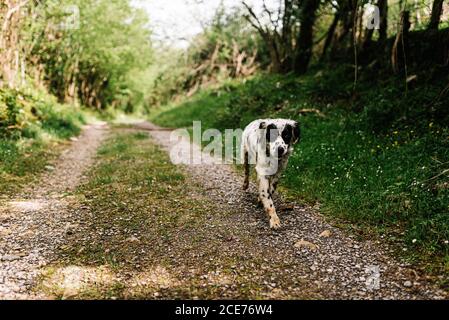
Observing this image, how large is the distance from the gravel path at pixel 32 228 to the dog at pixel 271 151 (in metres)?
3.02

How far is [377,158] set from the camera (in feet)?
25.3

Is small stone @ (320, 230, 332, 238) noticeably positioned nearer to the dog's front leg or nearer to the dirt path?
the dirt path

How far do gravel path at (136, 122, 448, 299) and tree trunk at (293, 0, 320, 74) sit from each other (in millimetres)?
10305

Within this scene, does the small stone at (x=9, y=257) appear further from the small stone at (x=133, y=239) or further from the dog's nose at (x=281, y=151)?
the dog's nose at (x=281, y=151)

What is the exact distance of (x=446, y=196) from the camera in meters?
5.45

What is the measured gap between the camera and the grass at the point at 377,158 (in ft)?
17.4

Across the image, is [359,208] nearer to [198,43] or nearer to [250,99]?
[250,99]

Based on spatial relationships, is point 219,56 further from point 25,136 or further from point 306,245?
point 306,245

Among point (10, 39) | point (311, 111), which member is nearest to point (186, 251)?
point (311, 111)

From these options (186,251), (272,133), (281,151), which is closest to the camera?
(186,251)

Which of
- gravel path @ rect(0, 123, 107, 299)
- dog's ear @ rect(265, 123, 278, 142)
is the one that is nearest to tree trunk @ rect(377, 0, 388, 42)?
dog's ear @ rect(265, 123, 278, 142)

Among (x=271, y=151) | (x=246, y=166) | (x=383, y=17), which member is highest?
(x=383, y=17)

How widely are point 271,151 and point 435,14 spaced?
24.3 feet

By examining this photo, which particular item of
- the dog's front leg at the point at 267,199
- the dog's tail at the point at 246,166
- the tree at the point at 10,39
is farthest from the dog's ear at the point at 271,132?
the tree at the point at 10,39
